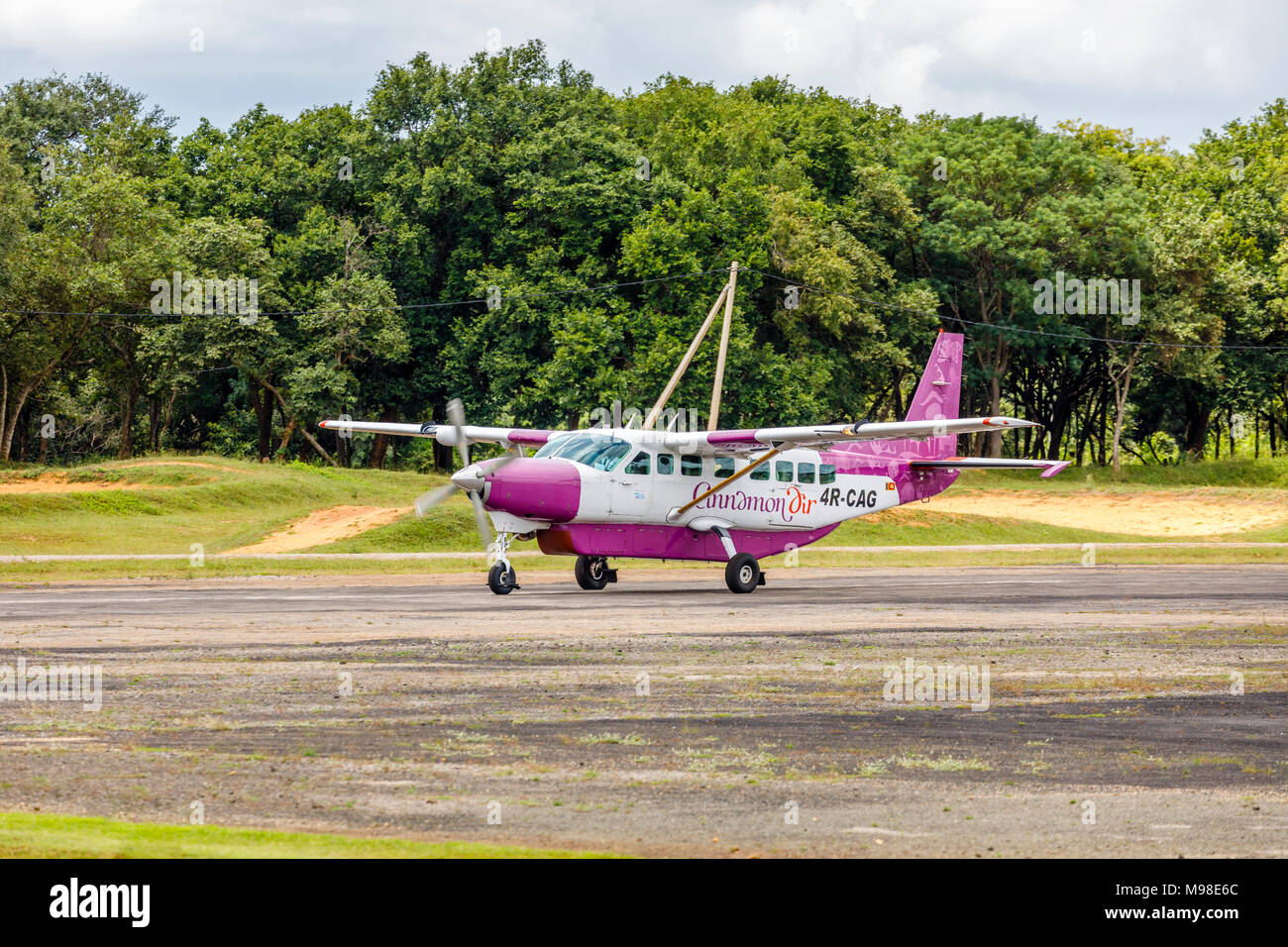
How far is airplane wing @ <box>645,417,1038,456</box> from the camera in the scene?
30.7 metres

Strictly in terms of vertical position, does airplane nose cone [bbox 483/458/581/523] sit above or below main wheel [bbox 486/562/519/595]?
above

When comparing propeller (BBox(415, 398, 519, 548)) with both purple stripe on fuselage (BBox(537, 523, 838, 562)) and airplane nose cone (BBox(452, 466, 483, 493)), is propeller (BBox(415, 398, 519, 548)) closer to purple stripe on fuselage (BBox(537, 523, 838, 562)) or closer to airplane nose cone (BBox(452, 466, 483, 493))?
airplane nose cone (BBox(452, 466, 483, 493))

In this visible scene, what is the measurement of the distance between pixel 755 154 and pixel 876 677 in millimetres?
59292

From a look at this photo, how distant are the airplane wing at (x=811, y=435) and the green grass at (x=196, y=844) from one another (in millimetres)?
20305

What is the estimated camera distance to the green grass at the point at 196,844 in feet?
28.5

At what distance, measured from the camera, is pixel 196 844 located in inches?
354

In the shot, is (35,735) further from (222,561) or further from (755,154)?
(755,154)

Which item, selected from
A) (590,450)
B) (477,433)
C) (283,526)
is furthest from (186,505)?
(590,450)

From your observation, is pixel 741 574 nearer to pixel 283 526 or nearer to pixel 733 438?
pixel 733 438

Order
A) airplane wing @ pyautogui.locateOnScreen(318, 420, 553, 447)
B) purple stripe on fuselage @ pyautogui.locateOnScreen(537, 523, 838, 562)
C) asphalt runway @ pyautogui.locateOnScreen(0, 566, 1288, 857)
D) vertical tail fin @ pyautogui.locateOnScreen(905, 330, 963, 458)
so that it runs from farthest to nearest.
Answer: vertical tail fin @ pyautogui.locateOnScreen(905, 330, 963, 458) < airplane wing @ pyautogui.locateOnScreen(318, 420, 553, 447) < purple stripe on fuselage @ pyautogui.locateOnScreen(537, 523, 838, 562) < asphalt runway @ pyautogui.locateOnScreen(0, 566, 1288, 857)

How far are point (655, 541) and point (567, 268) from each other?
37294mm

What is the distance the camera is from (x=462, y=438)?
33.4 metres

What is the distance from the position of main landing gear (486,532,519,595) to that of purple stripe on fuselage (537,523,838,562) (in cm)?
135

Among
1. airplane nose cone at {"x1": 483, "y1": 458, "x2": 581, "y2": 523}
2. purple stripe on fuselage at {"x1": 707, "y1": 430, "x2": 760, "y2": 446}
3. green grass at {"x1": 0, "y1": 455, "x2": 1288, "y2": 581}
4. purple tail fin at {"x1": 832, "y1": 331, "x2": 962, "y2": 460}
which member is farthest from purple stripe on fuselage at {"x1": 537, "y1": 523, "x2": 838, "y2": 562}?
green grass at {"x1": 0, "y1": 455, "x2": 1288, "y2": 581}
